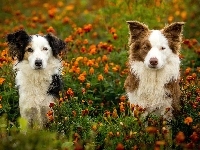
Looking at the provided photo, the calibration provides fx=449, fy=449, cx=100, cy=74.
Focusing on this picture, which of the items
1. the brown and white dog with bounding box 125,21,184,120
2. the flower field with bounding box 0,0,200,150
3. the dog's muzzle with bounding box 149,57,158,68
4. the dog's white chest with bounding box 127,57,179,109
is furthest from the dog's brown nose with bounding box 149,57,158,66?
the flower field with bounding box 0,0,200,150

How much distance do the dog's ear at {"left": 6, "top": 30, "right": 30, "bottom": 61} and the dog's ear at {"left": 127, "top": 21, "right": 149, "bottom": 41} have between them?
151 cm

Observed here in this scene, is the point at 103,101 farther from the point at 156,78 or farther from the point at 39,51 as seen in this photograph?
the point at 39,51

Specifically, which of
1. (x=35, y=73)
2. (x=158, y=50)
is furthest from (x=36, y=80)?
(x=158, y=50)

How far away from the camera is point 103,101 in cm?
765

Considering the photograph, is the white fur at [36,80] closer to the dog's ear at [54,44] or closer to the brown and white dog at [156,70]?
the dog's ear at [54,44]

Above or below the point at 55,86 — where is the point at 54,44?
above

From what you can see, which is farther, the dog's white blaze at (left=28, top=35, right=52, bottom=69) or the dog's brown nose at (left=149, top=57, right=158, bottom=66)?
the dog's white blaze at (left=28, top=35, right=52, bottom=69)

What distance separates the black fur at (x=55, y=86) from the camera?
6.62 m

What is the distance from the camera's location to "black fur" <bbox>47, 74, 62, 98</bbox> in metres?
6.62

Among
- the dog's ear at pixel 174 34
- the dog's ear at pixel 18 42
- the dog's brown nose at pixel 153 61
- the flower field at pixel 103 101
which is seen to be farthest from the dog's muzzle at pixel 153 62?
the dog's ear at pixel 18 42

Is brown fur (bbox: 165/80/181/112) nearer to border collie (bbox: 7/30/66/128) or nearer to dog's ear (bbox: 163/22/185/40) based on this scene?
dog's ear (bbox: 163/22/185/40)

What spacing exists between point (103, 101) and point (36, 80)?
1457 millimetres

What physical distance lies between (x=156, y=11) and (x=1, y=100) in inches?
153

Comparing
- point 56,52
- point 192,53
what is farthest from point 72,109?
point 192,53
